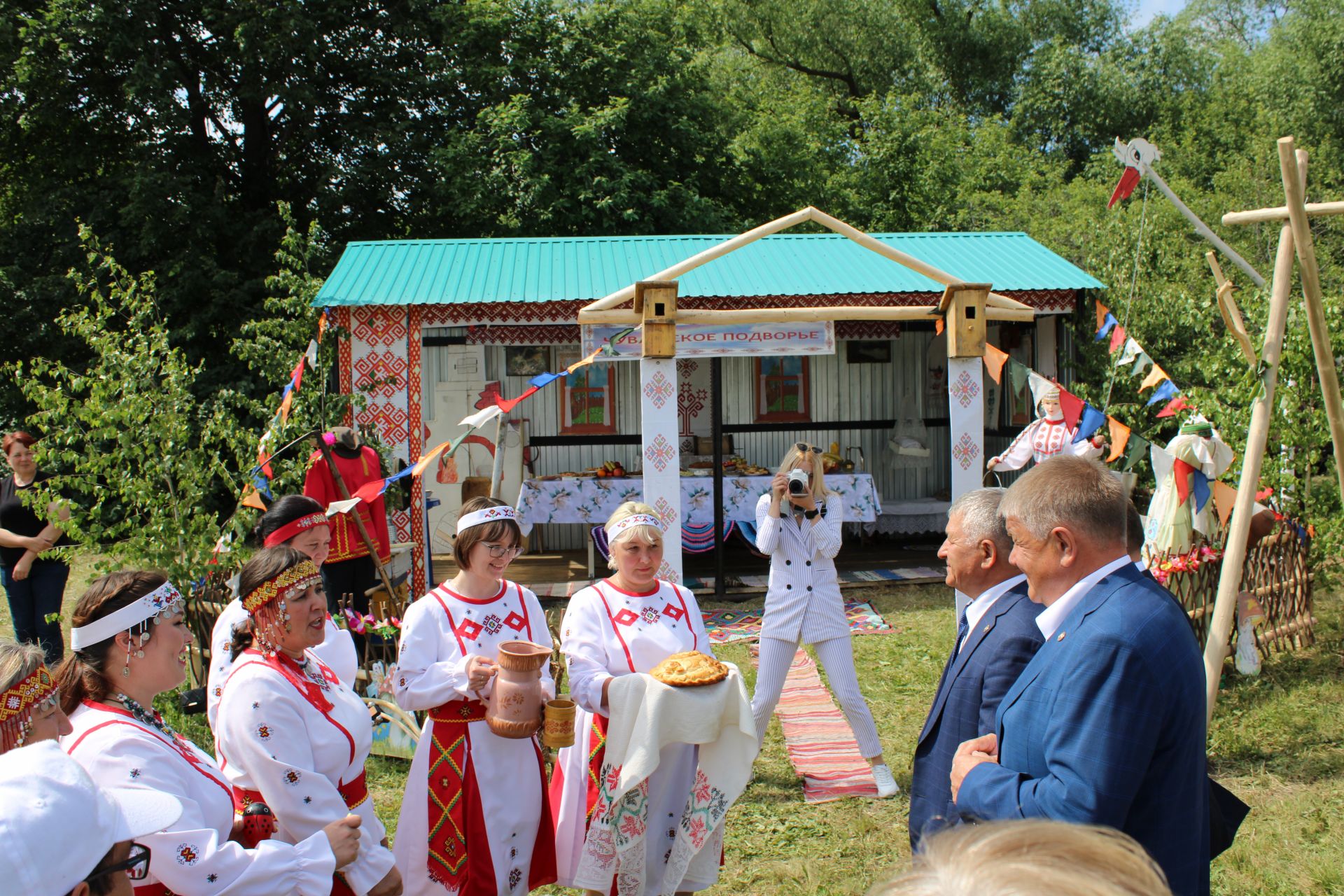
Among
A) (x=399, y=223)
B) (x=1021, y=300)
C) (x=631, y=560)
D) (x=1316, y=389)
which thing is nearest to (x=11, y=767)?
(x=631, y=560)

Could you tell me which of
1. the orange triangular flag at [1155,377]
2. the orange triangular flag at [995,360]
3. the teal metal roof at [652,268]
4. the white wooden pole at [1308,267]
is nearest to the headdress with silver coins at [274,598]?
the white wooden pole at [1308,267]

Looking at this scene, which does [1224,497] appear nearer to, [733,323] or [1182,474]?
[1182,474]

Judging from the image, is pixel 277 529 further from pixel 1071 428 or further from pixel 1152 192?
pixel 1152 192

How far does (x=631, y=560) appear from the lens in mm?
3660

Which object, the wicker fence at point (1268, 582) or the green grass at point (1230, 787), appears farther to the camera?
the wicker fence at point (1268, 582)

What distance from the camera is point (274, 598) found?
2.65 metres

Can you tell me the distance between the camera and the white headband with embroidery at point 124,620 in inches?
92.0

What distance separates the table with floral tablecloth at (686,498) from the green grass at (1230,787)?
10.4 ft

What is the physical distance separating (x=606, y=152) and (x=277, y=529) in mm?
14763

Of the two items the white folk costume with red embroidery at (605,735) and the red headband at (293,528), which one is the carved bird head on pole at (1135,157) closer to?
the white folk costume with red embroidery at (605,735)

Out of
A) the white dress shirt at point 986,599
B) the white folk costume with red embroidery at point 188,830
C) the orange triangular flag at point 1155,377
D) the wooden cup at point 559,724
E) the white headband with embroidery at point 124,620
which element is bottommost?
the wooden cup at point 559,724

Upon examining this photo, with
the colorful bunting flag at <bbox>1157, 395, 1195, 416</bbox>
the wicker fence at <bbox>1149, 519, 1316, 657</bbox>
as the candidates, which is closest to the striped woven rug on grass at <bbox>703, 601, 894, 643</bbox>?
the wicker fence at <bbox>1149, 519, 1316, 657</bbox>

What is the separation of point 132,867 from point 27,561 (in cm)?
567

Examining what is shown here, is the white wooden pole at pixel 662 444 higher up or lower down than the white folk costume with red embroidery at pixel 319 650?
higher up
